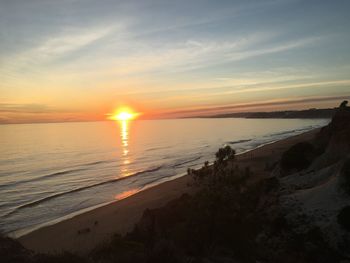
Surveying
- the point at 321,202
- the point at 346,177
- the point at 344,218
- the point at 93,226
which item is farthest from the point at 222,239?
the point at 93,226

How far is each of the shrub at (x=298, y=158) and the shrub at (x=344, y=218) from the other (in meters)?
11.2

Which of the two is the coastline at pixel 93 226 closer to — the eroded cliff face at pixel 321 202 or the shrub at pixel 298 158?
the shrub at pixel 298 158

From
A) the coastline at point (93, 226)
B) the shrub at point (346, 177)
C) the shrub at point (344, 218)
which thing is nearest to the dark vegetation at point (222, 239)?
the shrub at point (344, 218)

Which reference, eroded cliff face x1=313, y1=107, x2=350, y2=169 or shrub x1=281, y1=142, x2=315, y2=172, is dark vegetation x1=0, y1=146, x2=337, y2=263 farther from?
shrub x1=281, y1=142, x2=315, y2=172

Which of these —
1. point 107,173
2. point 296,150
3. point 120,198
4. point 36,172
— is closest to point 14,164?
point 36,172

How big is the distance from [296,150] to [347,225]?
44.5 feet

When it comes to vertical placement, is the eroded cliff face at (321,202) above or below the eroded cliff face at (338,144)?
below

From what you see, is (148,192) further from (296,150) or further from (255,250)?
(255,250)

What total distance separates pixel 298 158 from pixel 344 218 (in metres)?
12.5

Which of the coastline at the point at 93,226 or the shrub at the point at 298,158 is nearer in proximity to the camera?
the coastline at the point at 93,226

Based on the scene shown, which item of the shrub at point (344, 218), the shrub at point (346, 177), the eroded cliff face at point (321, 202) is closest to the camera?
the eroded cliff face at point (321, 202)

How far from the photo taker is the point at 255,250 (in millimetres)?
11281

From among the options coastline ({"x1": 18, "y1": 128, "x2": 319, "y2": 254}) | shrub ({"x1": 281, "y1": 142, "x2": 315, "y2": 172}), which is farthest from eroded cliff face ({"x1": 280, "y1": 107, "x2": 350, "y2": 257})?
coastline ({"x1": 18, "y1": 128, "x2": 319, "y2": 254})

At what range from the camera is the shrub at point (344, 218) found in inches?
487
